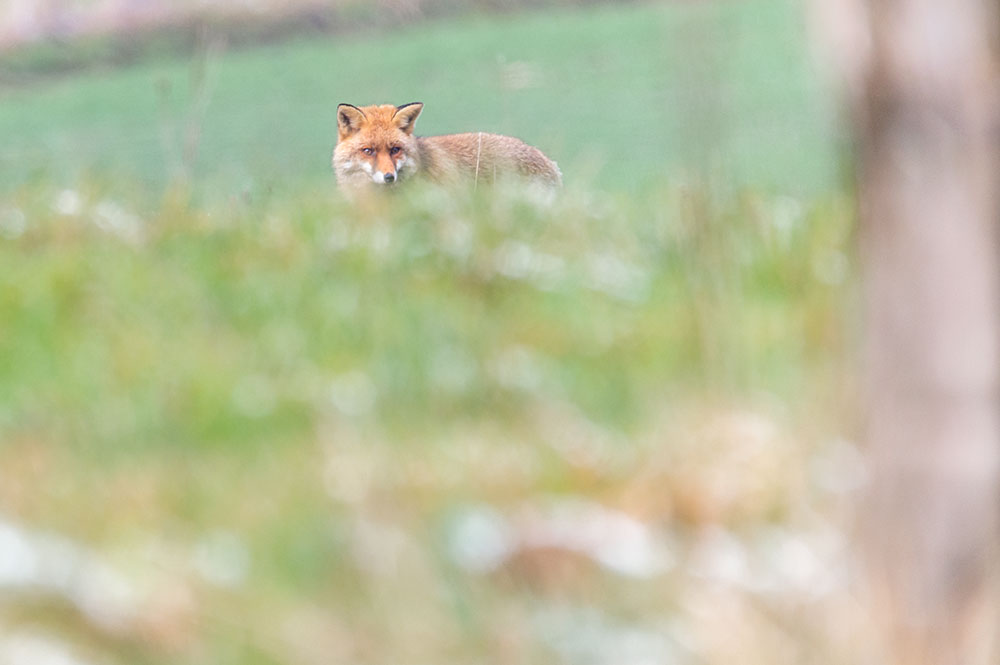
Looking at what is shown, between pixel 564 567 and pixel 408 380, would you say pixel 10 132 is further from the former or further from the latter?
pixel 564 567

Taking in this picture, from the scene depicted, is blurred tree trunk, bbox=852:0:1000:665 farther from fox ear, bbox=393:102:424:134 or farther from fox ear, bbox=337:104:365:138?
fox ear, bbox=337:104:365:138

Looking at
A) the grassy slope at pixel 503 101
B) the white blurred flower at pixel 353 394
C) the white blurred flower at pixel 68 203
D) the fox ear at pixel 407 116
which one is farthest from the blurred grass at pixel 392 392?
the fox ear at pixel 407 116

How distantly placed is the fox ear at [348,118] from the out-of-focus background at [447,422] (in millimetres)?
2797

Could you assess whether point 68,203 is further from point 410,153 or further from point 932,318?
point 932,318

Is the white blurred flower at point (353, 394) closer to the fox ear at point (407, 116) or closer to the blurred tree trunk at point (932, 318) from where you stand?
the blurred tree trunk at point (932, 318)

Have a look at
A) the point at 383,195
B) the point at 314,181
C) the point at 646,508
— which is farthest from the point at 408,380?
the point at 314,181

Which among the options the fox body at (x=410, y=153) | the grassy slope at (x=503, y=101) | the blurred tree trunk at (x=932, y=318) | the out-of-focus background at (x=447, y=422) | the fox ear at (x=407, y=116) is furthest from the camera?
the fox ear at (x=407, y=116)

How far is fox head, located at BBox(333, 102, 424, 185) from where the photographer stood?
→ 7.87 meters

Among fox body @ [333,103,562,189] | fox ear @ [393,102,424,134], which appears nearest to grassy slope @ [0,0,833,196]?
fox body @ [333,103,562,189]

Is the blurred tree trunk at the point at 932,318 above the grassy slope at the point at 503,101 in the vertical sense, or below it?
below

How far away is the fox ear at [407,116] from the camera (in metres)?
7.92

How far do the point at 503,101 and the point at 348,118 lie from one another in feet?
5.54

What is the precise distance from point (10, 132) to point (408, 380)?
35.2ft

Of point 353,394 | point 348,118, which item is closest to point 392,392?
point 353,394
